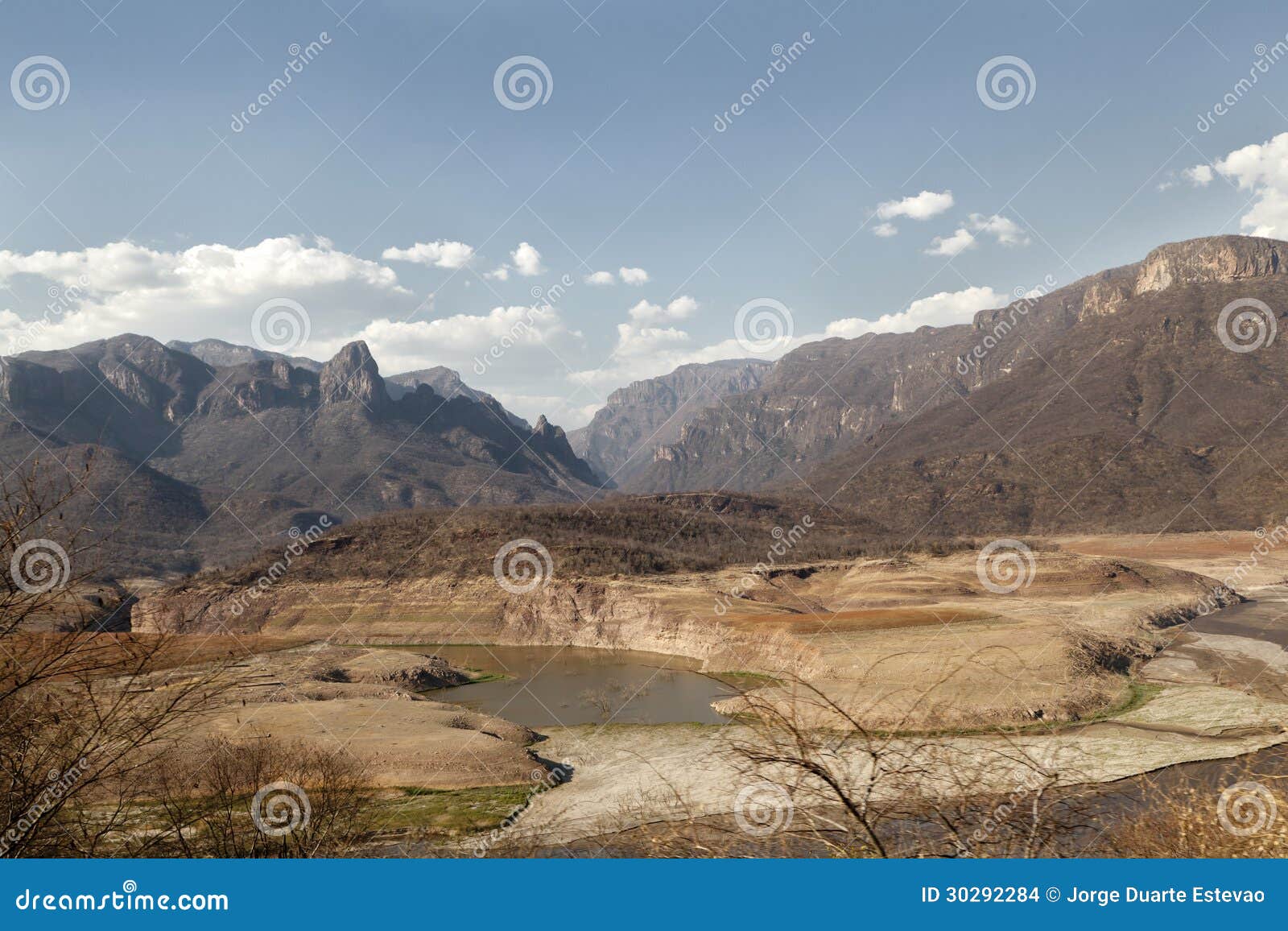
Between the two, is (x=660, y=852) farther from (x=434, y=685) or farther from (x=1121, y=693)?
(x=434, y=685)

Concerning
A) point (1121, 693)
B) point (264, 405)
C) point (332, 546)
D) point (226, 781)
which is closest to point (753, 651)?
point (1121, 693)

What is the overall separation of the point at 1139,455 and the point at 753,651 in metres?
89.4

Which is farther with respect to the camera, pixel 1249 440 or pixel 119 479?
pixel 119 479

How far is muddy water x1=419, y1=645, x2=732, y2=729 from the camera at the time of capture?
108ft

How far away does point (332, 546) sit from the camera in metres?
69.5

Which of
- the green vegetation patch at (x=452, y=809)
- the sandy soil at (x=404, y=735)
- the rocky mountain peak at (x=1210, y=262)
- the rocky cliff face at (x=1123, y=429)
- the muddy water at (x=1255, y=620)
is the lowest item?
the green vegetation patch at (x=452, y=809)

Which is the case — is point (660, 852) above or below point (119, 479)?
Answer: below

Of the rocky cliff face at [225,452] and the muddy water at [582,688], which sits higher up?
the rocky cliff face at [225,452]

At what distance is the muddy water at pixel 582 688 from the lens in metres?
33.0

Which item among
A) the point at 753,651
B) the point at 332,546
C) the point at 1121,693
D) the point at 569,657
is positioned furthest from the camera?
the point at 332,546

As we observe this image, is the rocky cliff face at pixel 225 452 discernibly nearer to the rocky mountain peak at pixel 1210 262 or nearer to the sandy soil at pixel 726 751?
the sandy soil at pixel 726 751

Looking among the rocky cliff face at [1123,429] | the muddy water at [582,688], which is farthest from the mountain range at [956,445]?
the muddy water at [582,688]

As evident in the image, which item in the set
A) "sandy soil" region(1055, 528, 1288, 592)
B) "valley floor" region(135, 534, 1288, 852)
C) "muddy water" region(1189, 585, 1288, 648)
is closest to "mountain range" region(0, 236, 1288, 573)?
"sandy soil" region(1055, 528, 1288, 592)

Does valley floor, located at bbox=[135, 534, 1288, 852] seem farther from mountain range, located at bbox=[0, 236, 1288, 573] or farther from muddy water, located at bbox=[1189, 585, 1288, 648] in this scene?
mountain range, located at bbox=[0, 236, 1288, 573]
